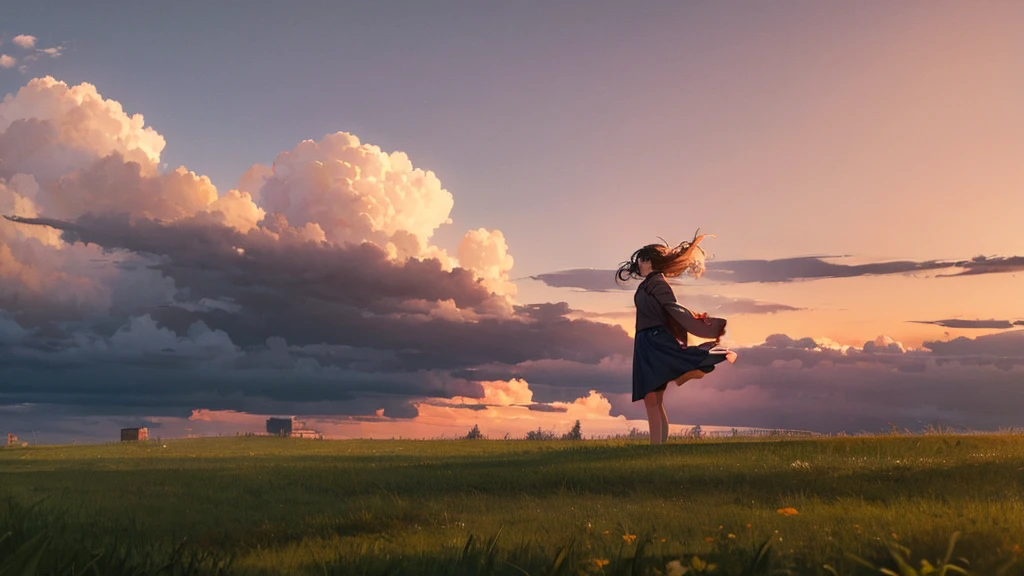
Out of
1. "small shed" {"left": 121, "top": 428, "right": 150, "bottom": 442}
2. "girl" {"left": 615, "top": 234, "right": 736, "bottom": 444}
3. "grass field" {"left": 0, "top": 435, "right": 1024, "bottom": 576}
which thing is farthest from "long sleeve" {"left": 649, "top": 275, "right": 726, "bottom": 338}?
"small shed" {"left": 121, "top": 428, "right": 150, "bottom": 442}

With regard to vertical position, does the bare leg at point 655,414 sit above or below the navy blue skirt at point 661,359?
below

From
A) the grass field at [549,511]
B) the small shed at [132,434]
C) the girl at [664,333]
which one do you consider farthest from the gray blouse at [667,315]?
the small shed at [132,434]

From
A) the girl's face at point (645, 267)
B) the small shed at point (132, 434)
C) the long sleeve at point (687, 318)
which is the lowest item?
the small shed at point (132, 434)

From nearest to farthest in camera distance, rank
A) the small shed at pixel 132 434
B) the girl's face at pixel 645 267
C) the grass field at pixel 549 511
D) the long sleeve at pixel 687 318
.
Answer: the grass field at pixel 549 511, the long sleeve at pixel 687 318, the girl's face at pixel 645 267, the small shed at pixel 132 434

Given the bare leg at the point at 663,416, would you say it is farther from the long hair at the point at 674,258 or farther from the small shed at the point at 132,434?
the small shed at the point at 132,434

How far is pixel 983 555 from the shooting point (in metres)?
5.48

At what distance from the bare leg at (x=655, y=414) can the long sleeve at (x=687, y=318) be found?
4.96ft

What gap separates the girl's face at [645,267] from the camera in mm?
17781

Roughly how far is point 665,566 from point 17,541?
5035mm

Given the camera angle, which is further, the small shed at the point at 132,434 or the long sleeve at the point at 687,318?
the small shed at the point at 132,434

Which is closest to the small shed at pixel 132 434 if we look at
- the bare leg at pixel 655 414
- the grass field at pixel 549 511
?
the grass field at pixel 549 511

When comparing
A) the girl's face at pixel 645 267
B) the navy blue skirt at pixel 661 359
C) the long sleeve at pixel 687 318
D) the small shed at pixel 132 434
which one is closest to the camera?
the navy blue skirt at pixel 661 359

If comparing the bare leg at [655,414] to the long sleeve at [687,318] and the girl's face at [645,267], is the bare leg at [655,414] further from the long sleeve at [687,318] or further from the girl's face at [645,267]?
the girl's face at [645,267]

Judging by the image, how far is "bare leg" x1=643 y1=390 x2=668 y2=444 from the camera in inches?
671
